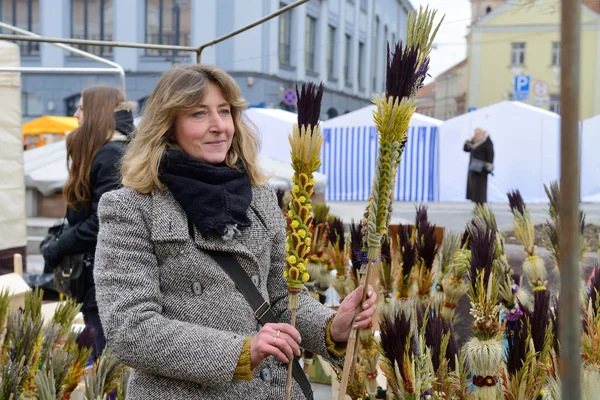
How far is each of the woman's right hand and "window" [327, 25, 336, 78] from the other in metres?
26.4

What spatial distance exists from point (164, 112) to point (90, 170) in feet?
4.74

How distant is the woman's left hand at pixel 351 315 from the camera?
141 centimetres

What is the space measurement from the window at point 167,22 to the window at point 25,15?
3519 mm

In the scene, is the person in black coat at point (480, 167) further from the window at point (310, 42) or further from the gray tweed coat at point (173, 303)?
the window at point (310, 42)

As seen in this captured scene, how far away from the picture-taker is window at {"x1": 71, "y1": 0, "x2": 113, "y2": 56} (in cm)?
2347

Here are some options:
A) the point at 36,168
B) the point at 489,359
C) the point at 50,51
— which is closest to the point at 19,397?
the point at 489,359

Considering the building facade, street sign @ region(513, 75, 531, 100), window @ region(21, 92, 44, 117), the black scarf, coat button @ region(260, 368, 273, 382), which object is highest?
the building facade

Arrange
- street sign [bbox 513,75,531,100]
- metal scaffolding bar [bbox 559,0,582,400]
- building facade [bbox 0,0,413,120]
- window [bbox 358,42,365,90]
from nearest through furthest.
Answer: metal scaffolding bar [bbox 559,0,582,400] < street sign [bbox 513,75,531,100] < building facade [bbox 0,0,413,120] < window [bbox 358,42,365,90]

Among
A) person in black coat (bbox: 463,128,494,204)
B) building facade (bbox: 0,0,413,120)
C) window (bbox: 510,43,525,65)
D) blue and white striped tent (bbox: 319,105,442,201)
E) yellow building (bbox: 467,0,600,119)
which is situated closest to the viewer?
person in black coat (bbox: 463,128,494,204)

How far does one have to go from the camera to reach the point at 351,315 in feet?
5.22

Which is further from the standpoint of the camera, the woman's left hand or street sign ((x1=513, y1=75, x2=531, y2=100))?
street sign ((x1=513, y1=75, x2=531, y2=100))

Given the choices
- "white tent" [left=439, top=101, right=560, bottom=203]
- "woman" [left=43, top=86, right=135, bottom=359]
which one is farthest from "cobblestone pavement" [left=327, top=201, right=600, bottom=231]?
"woman" [left=43, top=86, right=135, bottom=359]

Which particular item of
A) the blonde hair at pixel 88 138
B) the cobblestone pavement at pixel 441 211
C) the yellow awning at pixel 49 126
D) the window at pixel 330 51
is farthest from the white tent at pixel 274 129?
the window at pixel 330 51

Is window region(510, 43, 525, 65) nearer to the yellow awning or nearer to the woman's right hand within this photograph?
the yellow awning
